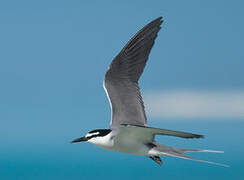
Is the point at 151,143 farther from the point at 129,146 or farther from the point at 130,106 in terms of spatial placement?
the point at 130,106

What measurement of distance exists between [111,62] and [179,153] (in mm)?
2666

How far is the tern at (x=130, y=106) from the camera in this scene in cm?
835

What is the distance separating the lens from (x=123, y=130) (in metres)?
8.04

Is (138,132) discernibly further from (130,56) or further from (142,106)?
(130,56)

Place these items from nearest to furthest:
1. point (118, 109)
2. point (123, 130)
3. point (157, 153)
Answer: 1. point (123, 130)
2. point (157, 153)
3. point (118, 109)

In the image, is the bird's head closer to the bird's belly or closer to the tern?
the tern

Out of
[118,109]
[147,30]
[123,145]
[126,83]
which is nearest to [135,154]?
[123,145]

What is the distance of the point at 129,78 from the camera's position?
9984 millimetres

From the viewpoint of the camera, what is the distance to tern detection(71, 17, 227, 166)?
8.35 metres

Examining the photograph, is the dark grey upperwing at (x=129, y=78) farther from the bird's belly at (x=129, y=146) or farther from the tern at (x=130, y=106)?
the bird's belly at (x=129, y=146)

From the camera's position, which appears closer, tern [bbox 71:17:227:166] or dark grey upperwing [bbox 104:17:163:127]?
tern [bbox 71:17:227:166]

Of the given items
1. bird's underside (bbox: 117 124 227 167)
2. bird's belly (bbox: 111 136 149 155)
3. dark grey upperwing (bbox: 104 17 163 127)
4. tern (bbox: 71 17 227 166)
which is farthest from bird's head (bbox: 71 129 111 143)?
dark grey upperwing (bbox: 104 17 163 127)

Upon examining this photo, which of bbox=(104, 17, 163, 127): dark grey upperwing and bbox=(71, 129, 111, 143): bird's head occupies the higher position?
bbox=(104, 17, 163, 127): dark grey upperwing

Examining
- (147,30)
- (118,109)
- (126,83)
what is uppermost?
(147,30)
